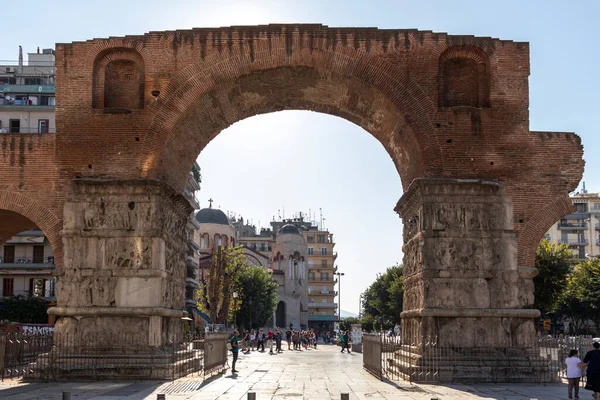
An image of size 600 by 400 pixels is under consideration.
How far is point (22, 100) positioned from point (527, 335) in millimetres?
36689

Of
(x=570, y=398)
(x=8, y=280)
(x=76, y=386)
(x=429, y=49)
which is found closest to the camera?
(x=570, y=398)

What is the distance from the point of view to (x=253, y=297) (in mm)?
56906

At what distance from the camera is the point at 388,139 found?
19.8 meters

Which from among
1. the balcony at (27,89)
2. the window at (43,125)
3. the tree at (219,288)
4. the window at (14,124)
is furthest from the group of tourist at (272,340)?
the balcony at (27,89)

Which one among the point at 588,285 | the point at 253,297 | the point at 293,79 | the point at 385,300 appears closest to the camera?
the point at 293,79

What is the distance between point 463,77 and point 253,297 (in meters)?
40.4

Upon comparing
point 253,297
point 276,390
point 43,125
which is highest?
point 43,125

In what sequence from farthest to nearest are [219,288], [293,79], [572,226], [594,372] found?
[572,226], [219,288], [293,79], [594,372]

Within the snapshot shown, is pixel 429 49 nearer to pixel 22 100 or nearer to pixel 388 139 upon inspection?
pixel 388 139

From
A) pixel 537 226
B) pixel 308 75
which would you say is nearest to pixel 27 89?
pixel 308 75

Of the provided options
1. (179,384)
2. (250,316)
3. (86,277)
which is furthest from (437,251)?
(250,316)

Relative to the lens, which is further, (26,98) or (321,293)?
(321,293)

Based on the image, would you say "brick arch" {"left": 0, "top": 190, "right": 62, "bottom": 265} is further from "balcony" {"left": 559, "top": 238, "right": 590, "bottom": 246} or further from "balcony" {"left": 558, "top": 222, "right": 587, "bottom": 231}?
"balcony" {"left": 559, "top": 238, "right": 590, "bottom": 246}

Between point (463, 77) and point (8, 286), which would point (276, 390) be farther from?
point (8, 286)
